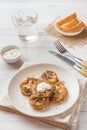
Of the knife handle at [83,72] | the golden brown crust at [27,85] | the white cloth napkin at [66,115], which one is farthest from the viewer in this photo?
the knife handle at [83,72]

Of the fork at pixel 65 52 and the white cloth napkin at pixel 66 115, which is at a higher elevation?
the fork at pixel 65 52

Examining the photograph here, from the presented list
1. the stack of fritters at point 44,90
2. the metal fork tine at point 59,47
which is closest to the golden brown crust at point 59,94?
the stack of fritters at point 44,90

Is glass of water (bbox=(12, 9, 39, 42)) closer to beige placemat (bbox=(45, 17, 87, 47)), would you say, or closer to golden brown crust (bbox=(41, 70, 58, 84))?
beige placemat (bbox=(45, 17, 87, 47))

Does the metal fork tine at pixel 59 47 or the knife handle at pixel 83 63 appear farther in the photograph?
the metal fork tine at pixel 59 47

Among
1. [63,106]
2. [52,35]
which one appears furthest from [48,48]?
[63,106]

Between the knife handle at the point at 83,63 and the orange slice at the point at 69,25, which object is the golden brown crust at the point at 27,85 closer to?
the knife handle at the point at 83,63

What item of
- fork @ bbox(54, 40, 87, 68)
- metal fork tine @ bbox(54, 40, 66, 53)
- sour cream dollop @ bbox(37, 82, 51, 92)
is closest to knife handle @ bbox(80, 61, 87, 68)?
fork @ bbox(54, 40, 87, 68)

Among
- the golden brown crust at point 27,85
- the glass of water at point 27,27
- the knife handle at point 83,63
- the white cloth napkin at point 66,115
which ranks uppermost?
the glass of water at point 27,27
